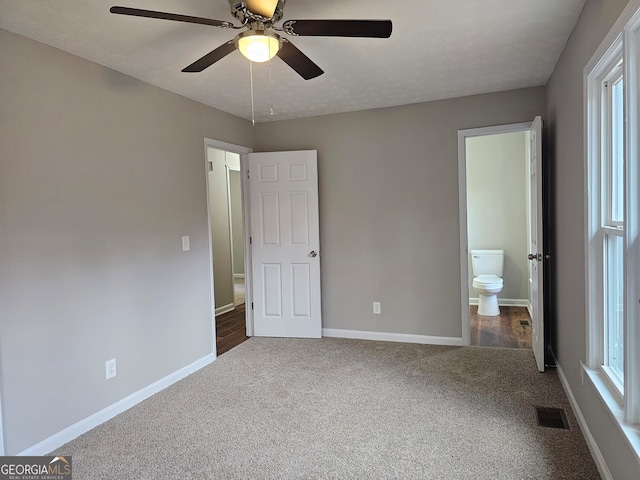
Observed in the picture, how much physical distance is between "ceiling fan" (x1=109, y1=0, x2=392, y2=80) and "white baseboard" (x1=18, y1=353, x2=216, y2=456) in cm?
236

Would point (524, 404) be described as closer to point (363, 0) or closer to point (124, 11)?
point (363, 0)

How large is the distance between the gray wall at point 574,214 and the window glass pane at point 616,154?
24 centimetres

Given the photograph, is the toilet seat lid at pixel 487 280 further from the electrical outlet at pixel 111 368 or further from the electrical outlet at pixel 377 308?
the electrical outlet at pixel 111 368

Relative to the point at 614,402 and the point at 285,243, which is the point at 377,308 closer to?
the point at 285,243

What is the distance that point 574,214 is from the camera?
2527 millimetres

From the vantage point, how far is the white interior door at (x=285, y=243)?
438 centimetres

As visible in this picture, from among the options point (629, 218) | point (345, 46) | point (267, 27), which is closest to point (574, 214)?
point (629, 218)

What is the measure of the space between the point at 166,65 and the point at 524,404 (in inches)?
132

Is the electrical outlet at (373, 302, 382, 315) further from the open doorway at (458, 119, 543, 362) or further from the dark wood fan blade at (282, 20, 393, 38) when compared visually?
the dark wood fan blade at (282, 20, 393, 38)

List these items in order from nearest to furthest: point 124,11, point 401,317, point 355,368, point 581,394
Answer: point 124,11 → point 581,394 → point 355,368 → point 401,317

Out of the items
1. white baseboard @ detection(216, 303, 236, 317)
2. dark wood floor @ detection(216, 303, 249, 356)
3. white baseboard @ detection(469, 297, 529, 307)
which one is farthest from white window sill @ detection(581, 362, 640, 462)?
white baseboard @ detection(216, 303, 236, 317)

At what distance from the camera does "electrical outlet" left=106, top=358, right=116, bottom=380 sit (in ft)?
9.21

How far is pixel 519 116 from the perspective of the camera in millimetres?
3686

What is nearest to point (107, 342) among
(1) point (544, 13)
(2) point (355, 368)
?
(2) point (355, 368)
